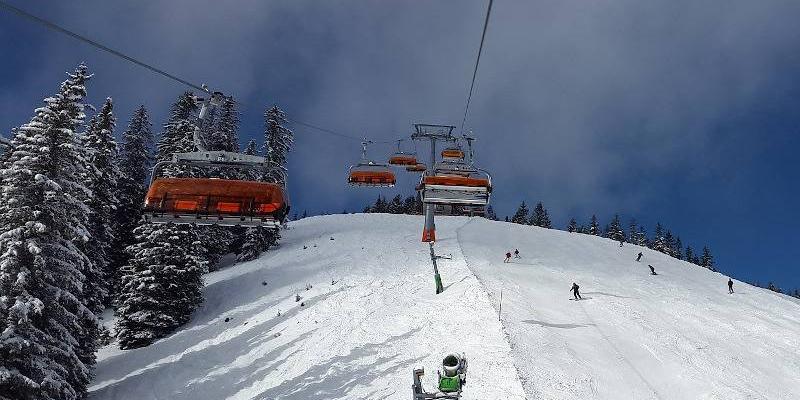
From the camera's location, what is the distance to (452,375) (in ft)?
28.9

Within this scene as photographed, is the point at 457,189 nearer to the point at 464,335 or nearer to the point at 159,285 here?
the point at 464,335

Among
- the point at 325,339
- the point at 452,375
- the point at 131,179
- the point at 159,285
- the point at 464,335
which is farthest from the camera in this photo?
the point at 131,179

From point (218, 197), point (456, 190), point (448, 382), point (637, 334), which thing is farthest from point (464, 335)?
point (218, 197)

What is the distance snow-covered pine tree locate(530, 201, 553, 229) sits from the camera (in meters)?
117

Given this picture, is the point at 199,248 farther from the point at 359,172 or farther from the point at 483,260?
the point at 483,260

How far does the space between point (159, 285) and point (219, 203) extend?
18016 millimetres

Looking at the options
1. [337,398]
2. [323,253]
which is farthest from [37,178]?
[323,253]

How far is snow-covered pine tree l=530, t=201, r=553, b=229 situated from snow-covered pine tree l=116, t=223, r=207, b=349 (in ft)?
316

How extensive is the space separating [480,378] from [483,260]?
61.7 ft

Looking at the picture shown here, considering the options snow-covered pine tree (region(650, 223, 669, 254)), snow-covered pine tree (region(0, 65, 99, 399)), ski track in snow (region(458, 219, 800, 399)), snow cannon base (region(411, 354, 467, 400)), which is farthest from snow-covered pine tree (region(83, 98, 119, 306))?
snow-covered pine tree (region(650, 223, 669, 254))

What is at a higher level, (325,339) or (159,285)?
(159,285)

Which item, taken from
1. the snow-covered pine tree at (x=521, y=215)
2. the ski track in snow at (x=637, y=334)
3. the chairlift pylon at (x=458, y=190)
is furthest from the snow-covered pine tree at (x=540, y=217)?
the chairlift pylon at (x=458, y=190)

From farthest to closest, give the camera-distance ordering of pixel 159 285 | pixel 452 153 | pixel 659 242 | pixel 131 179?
pixel 659 242
pixel 131 179
pixel 452 153
pixel 159 285

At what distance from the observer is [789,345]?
22688 mm
